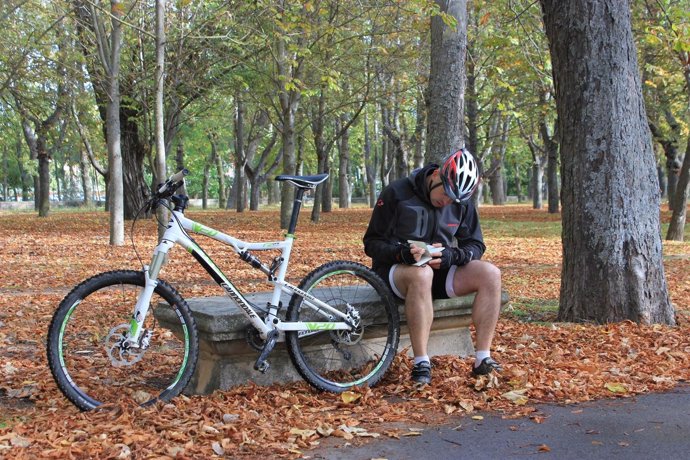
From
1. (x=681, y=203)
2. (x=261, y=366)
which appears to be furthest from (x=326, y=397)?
(x=681, y=203)

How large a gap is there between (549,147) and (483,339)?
2596 centimetres

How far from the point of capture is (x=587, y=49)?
19.2ft

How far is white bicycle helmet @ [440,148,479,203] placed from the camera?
14.3 ft

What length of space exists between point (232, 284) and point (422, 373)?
1347mm

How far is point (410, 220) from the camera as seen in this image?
454 centimetres

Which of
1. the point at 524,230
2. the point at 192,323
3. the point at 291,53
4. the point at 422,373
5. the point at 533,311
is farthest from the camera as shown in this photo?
the point at 524,230

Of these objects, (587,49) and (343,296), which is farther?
(587,49)

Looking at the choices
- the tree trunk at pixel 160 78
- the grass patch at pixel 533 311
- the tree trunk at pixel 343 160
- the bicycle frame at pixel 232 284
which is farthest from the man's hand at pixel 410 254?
the tree trunk at pixel 343 160

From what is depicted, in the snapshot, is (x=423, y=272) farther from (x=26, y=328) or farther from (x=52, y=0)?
(x=52, y=0)

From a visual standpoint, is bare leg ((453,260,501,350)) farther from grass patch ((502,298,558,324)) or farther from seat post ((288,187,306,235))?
grass patch ((502,298,558,324))

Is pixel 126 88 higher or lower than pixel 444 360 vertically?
higher

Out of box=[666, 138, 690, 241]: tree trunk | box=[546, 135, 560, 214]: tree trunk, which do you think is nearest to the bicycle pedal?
box=[666, 138, 690, 241]: tree trunk

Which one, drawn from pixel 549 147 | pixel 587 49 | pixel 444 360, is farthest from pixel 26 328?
pixel 549 147

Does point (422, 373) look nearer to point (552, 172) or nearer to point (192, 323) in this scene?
point (192, 323)
